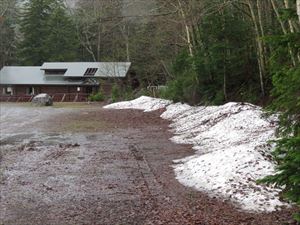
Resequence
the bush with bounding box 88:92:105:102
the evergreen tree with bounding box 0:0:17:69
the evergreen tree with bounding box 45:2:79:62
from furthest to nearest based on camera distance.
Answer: the evergreen tree with bounding box 0:0:17:69, the evergreen tree with bounding box 45:2:79:62, the bush with bounding box 88:92:105:102

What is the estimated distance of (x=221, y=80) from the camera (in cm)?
2505

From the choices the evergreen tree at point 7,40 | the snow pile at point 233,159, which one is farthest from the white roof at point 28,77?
the snow pile at point 233,159

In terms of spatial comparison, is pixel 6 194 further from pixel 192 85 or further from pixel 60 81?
pixel 60 81

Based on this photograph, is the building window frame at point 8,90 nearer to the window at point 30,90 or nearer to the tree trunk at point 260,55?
the window at point 30,90

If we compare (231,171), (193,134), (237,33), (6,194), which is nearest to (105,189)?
(6,194)

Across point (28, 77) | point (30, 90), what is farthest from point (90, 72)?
point (30, 90)

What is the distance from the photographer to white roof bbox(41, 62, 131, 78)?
5712cm

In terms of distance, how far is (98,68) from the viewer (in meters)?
61.8

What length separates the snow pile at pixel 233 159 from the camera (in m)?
8.23

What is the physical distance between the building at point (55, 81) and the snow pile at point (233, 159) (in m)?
42.7

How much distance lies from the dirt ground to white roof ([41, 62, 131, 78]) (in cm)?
3900

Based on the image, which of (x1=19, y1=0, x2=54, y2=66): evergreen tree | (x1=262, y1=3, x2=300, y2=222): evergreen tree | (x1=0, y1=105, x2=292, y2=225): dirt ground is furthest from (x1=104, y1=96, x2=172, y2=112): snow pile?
(x1=19, y1=0, x2=54, y2=66): evergreen tree

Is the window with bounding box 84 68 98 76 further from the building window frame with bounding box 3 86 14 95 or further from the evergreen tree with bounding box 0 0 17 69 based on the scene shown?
the evergreen tree with bounding box 0 0 17 69

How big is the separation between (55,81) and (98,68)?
641 centimetres
